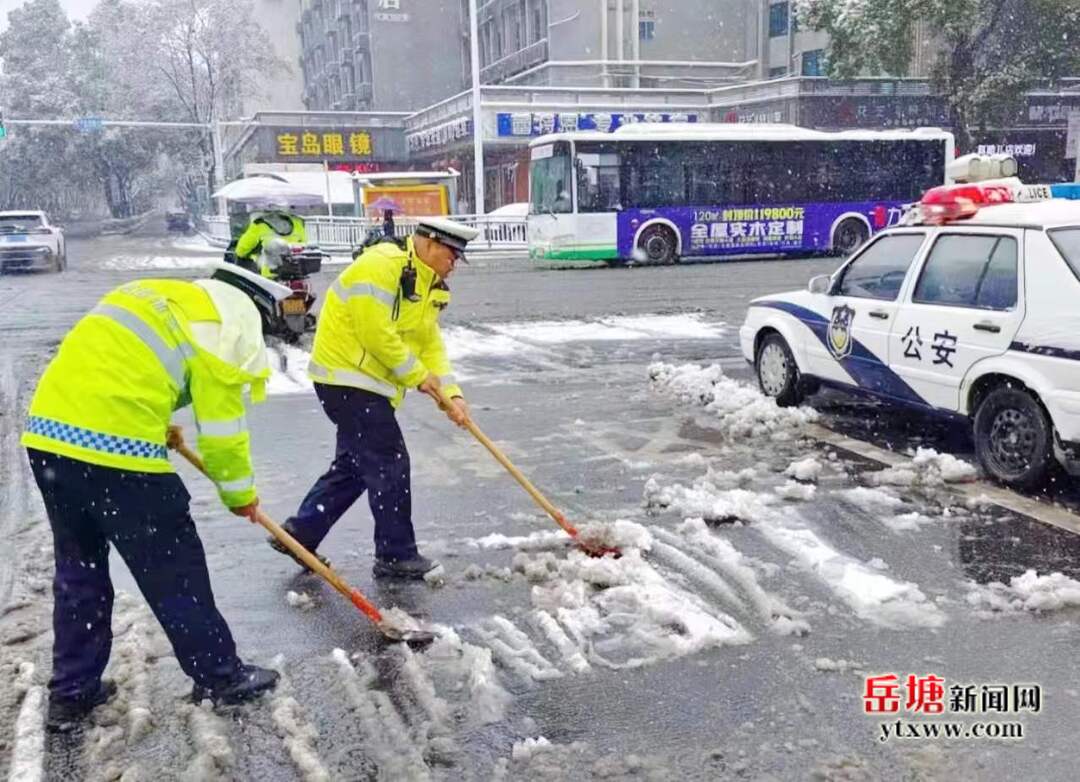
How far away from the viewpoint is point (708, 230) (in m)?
23.2

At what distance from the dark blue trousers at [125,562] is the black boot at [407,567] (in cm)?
125

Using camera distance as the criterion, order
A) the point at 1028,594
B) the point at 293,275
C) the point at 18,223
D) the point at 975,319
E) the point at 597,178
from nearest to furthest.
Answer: the point at 1028,594, the point at 975,319, the point at 293,275, the point at 597,178, the point at 18,223

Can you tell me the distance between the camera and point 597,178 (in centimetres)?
2197

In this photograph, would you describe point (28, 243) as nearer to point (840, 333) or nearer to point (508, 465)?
point (840, 333)

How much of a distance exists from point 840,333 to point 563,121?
3043cm

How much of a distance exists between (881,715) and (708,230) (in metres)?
20.6

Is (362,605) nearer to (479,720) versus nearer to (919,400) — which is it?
(479,720)

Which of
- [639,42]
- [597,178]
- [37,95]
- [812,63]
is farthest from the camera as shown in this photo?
[37,95]

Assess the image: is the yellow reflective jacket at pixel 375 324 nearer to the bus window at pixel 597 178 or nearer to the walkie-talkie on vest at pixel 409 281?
the walkie-talkie on vest at pixel 409 281

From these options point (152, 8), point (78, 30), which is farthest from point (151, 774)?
point (78, 30)

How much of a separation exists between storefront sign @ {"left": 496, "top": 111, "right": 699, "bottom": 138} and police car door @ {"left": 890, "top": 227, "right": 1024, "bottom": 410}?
3004cm

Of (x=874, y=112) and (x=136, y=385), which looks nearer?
(x=136, y=385)

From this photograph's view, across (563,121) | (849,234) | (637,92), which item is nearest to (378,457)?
(849,234)

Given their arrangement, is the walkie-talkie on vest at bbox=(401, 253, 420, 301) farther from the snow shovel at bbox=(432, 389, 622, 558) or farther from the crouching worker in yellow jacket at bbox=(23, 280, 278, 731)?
the crouching worker in yellow jacket at bbox=(23, 280, 278, 731)
